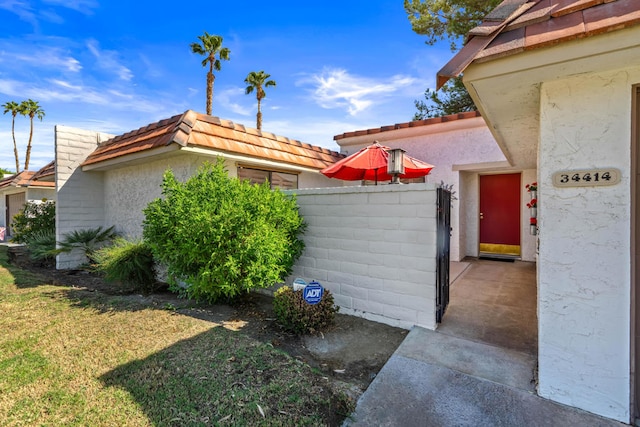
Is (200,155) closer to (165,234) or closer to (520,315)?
(165,234)

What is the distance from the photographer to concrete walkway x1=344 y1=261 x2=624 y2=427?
2.33 m

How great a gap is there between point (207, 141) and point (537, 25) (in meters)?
5.40

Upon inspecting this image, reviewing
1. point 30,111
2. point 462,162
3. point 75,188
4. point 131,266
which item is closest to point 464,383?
point 131,266

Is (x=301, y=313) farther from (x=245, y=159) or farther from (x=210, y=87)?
(x=210, y=87)

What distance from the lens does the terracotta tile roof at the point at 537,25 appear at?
200 cm

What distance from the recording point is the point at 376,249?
445 centimetres

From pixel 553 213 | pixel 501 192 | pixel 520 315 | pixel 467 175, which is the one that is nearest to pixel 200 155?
pixel 553 213

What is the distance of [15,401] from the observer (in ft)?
8.48

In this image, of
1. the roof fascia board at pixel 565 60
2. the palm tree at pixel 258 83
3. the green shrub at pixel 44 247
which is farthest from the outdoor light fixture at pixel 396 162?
the palm tree at pixel 258 83

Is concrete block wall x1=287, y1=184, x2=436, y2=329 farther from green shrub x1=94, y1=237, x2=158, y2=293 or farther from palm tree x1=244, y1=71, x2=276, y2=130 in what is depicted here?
palm tree x1=244, y1=71, x2=276, y2=130

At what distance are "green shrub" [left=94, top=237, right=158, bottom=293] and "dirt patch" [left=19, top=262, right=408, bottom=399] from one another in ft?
1.22

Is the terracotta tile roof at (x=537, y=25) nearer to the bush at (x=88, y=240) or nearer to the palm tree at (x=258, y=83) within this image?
the bush at (x=88, y=240)

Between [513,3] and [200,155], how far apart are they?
18.8 feet

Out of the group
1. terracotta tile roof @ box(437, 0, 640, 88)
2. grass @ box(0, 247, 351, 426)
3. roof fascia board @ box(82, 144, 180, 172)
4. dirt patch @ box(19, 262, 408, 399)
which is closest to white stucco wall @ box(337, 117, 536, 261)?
dirt patch @ box(19, 262, 408, 399)
